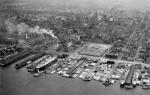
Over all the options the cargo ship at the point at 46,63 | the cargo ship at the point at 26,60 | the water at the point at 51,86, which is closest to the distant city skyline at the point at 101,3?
the cargo ship at the point at 26,60

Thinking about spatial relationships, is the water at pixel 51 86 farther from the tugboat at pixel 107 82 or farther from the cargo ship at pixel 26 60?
the cargo ship at pixel 26 60

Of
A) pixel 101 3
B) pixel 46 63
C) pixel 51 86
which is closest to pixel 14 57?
pixel 46 63

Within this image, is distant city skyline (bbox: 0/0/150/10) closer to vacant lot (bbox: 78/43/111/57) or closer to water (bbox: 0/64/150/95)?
vacant lot (bbox: 78/43/111/57)

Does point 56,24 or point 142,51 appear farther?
point 56,24

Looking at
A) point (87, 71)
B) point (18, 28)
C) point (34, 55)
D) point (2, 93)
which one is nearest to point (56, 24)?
point (18, 28)

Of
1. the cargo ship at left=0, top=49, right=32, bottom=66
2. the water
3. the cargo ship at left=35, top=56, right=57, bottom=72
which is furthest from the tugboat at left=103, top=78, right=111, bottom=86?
the cargo ship at left=0, top=49, right=32, bottom=66

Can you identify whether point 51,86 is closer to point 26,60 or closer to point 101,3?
point 26,60

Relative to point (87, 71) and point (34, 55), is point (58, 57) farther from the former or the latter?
point (87, 71)
